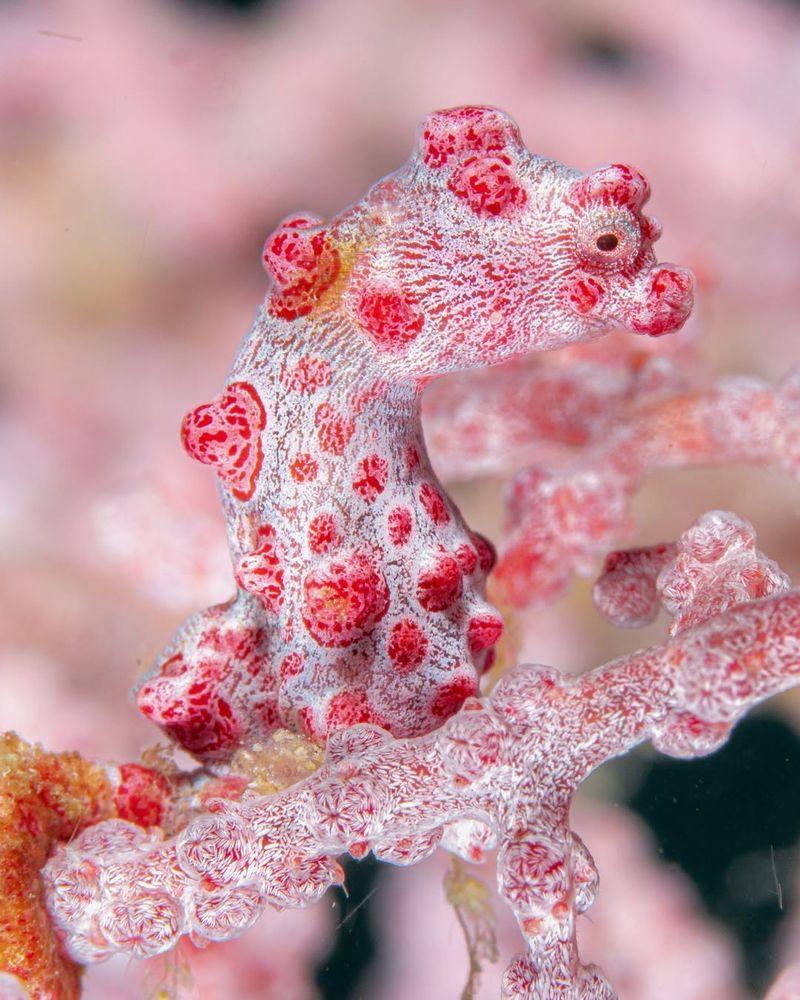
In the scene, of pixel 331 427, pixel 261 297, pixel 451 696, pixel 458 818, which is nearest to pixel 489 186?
pixel 331 427

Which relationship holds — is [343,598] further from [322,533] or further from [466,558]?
[466,558]

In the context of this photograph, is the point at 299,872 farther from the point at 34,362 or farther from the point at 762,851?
the point at 34,362

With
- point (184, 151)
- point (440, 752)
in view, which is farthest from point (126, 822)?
point (184, 151)

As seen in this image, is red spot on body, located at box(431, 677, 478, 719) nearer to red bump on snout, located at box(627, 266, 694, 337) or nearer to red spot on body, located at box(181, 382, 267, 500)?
red spot on body, located at box(181, 382, 267, 500)

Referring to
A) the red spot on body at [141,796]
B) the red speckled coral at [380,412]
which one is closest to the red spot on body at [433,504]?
the red speckled coral at [380,412]

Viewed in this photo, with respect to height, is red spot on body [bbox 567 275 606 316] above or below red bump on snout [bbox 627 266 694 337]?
above

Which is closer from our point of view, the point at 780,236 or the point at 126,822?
the point at 126,822

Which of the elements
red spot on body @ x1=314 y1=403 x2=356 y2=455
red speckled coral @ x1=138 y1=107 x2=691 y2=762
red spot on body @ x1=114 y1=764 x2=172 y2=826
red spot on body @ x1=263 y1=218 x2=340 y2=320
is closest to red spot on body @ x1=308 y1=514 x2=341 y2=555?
red speckled coral @ x1=138 y1=107 x2=691 y2=762
